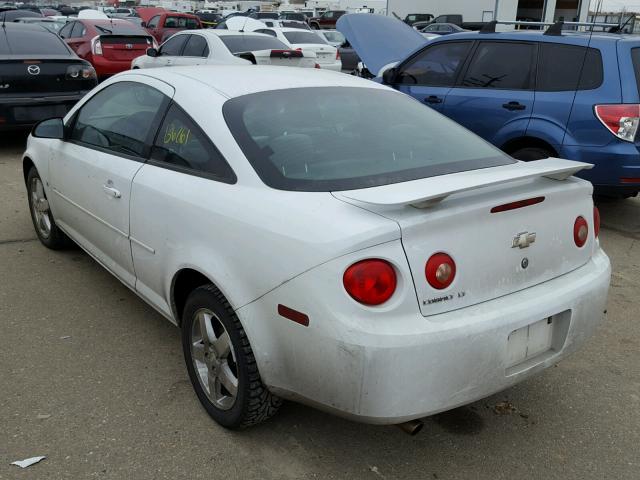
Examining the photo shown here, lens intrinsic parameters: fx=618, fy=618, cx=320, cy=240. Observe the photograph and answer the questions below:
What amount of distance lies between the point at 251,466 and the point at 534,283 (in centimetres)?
137

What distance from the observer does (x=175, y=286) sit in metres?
2.93

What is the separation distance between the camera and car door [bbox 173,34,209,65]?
1105cm

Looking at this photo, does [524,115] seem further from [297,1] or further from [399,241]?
[297,1]

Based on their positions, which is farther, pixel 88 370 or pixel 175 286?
pixel 88 370

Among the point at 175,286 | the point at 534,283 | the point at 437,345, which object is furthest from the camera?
the point at 175,286

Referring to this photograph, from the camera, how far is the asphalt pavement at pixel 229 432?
253 cm

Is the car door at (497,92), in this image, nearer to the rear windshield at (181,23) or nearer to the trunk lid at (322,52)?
the trunk lid at (322,52)

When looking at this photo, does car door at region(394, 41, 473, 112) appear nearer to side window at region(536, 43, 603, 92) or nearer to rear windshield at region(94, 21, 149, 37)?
side window at region(536, 43, 603, 92)

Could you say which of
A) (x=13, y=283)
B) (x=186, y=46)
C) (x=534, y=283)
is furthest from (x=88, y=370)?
(x=186, y=46)

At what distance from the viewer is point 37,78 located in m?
7.62

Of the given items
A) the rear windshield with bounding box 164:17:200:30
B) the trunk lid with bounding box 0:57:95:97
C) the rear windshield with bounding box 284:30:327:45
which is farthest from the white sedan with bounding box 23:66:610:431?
the rear windshield with bounding box 164:17:200:30

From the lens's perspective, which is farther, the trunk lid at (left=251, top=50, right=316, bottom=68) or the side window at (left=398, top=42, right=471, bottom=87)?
the trunk lid at (left=251, top=50, right=316, bottom=68)

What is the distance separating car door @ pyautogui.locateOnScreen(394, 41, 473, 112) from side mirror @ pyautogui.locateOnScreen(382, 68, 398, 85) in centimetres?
3

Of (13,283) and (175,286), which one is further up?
(175,286)
